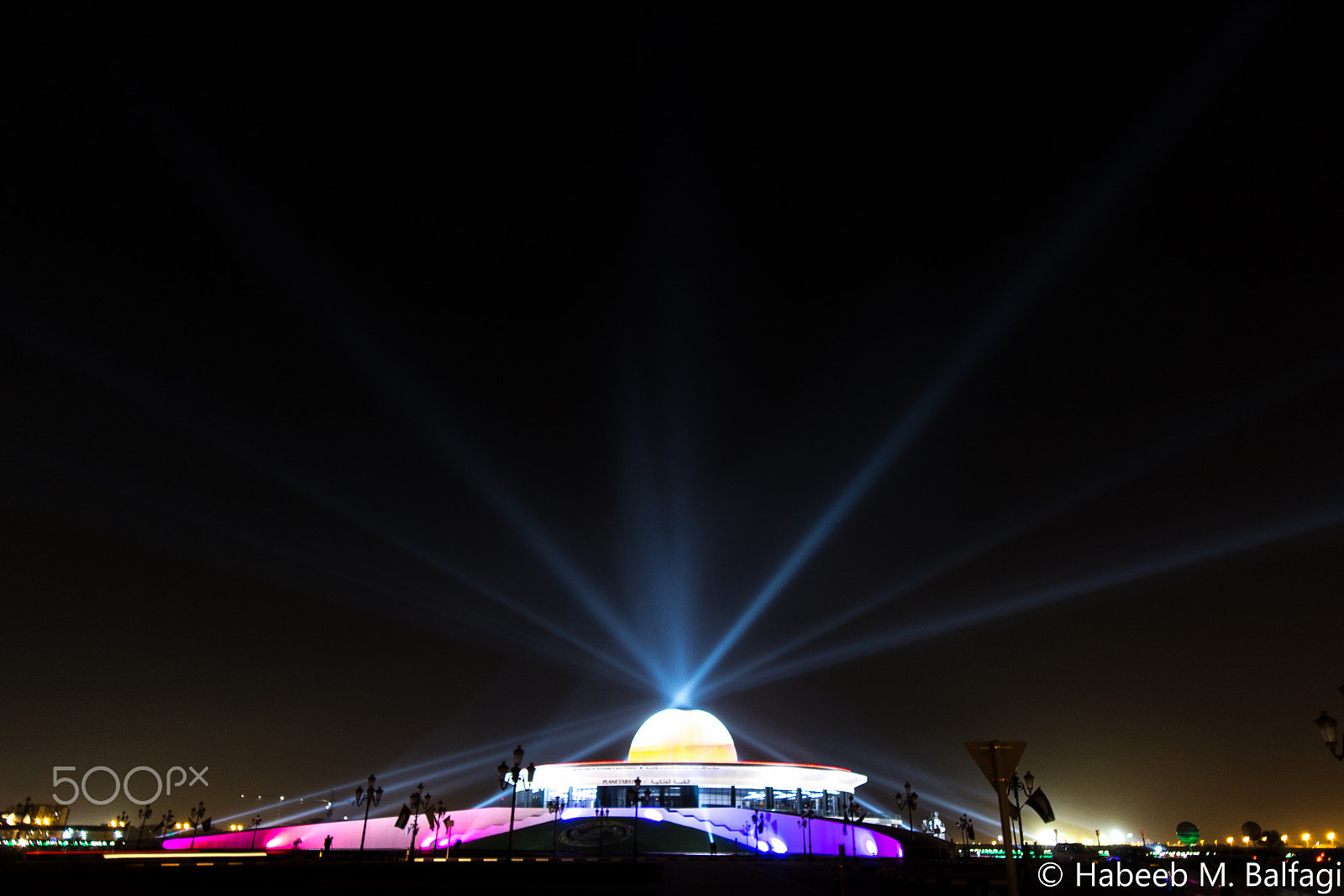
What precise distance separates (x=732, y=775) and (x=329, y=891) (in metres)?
53.0

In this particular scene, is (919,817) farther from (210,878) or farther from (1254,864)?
(210,878)

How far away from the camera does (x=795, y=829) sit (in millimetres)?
54969

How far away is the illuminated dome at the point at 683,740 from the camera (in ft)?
232

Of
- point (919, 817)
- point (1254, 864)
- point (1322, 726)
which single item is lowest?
point (919, 817)

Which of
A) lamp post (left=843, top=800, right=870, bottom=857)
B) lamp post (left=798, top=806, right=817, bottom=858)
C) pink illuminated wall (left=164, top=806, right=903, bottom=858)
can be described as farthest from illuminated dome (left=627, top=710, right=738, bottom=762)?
lamp post (left=798, top=806, right=817, bottom=858)

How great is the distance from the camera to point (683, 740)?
236 feet

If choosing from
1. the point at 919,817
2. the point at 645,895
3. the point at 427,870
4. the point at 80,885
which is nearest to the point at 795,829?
the point at 427,870

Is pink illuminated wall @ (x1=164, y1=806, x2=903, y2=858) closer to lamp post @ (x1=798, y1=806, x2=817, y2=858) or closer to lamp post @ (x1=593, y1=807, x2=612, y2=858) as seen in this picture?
lamp post @ (x1=798, y1=806, x2=817, y2=858)

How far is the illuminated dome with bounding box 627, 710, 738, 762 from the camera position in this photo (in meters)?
70.7

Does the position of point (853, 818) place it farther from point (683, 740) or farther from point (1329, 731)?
point (1329, 731)

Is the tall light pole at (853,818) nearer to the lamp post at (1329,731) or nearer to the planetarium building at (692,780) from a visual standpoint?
the planetarium building at (692,780)

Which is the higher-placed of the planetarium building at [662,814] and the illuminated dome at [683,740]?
the illuminated dome at [683,740]

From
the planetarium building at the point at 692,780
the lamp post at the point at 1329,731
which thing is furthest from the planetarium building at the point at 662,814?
the lamp post at the point at 1329,731

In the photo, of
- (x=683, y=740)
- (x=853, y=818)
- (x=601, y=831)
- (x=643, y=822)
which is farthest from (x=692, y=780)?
(x=601, y=831)
